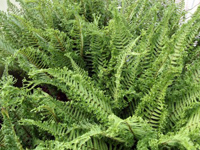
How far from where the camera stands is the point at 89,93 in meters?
0.51

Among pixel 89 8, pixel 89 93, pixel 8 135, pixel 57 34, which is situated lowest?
pixel 8 135

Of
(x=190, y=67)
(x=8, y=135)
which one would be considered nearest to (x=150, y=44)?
(x=190, y=67)

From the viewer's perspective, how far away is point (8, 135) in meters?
0.50

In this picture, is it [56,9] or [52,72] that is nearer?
[52,72]

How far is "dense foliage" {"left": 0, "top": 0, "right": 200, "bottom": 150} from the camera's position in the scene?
458mm

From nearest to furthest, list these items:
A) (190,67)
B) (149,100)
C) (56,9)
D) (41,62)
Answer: (149,100) → (190,67) → (41,62) → (56,9)

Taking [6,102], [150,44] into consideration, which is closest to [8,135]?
[6,102]

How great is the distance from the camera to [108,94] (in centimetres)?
61

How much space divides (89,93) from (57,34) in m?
0.26

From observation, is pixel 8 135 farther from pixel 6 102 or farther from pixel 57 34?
pixel 57 34

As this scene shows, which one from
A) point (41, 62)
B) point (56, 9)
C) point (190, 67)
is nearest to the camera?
point (190, 67)

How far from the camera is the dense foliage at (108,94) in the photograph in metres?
0.46

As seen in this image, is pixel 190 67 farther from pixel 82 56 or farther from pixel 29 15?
pixel 29 15

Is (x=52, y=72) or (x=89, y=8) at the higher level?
(x=89, y=8)
